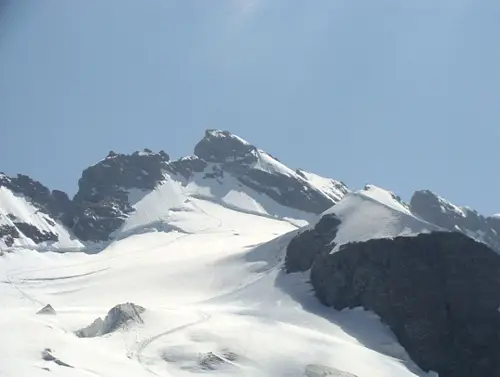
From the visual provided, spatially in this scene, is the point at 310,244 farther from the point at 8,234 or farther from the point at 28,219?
the point at 28,219

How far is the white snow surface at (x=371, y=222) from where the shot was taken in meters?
83.8

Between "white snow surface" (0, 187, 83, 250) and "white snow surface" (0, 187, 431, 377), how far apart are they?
12046 mm

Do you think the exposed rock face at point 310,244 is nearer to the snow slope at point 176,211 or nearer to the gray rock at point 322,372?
the gray rock at point 322,372

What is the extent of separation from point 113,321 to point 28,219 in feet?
339

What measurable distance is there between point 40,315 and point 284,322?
23310mm

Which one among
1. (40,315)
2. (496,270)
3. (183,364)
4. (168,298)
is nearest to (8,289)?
(168,298)

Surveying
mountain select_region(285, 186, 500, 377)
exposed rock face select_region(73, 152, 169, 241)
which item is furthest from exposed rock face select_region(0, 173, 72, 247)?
mountain select_region(285, 186, 500, 377)

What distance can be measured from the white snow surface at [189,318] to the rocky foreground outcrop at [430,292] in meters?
2.00

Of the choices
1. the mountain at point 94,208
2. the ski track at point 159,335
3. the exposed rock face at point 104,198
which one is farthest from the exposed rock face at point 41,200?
the ski track at point 159,335

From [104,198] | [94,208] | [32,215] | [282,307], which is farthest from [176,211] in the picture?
[282,307]

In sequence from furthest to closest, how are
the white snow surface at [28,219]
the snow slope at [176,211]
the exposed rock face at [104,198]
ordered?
the exposed rock face at [104,198] → the snow slope at [176,211] → the white snow surface at [28,219]

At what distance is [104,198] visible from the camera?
620 feet

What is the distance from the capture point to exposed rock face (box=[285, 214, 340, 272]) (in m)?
89.8

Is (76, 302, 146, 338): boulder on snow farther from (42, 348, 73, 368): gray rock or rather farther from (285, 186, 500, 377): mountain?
(285, 186, 500, 377): mountain
